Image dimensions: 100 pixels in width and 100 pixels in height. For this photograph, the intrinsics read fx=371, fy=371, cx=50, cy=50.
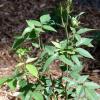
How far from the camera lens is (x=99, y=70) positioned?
12.8 ft

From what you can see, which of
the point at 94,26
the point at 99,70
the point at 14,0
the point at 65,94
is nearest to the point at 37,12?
the point at 14,0

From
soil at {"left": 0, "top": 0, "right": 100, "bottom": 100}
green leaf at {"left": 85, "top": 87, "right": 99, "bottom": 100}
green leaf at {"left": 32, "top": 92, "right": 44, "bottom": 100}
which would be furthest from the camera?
soil at {"left": 0, "top": 0, "right": 100, "bottom": 100}

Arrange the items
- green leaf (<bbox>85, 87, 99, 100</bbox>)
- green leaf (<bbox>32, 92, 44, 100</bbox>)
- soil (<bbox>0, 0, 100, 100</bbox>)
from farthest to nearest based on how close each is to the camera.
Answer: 1. soil (<bbox>0, 0, 100, 100</bbox>)
2. green leaf (<bbox>32, 92, 44, 100</bbox>)
3. green leaf (<bbox>85, 87, 99, 100</bbox>)

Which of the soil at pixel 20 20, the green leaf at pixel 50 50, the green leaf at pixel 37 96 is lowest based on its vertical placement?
the soil at pixel 20 20

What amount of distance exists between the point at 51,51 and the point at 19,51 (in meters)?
0.19

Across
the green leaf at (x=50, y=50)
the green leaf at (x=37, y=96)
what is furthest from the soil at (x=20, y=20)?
the green leaf at (x=50, y=50)

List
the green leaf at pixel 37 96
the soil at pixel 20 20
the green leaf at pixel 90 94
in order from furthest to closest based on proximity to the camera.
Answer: the soil at pixel 20 20 < the green leaf at pixel 37 96 < the green leaf at pixel 90 94

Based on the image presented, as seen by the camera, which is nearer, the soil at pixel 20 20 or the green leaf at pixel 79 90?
the green leaf at pixel 79 90

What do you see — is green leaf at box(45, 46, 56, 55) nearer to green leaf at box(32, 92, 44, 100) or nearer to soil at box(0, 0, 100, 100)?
green leaf at box(32, 92, 44, 100)

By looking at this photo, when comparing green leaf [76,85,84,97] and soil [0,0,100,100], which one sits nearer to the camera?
green leaf [76,85,84,97]

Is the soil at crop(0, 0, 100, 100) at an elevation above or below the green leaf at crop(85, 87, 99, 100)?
below

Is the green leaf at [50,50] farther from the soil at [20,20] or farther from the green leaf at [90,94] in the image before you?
the soil at [20,20]

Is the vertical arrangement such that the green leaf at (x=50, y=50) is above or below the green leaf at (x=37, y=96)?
above

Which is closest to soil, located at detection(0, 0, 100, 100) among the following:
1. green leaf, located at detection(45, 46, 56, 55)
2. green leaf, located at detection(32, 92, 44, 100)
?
green leaf, located at detection(32, 92, 44, 100)
